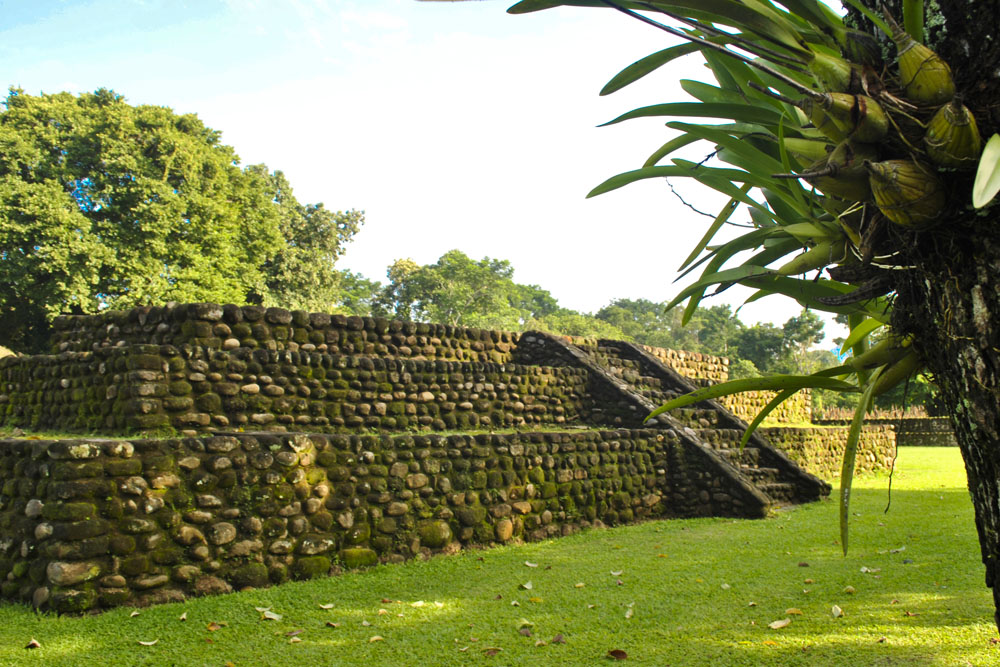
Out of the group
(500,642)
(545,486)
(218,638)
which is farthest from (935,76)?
(545,486)

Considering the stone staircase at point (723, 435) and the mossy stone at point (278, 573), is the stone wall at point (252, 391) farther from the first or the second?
the stone staircase at point (723, 435)

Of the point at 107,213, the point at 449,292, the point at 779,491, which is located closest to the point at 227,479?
the point at 779,491

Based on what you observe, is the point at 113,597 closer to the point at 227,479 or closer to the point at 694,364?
the point at 227,479

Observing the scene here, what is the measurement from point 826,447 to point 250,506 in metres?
9.34

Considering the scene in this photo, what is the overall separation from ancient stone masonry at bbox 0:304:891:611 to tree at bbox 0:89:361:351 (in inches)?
506

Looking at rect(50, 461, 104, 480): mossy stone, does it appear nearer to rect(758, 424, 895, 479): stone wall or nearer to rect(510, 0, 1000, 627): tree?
rect(510, 0, 1000, 627): tree

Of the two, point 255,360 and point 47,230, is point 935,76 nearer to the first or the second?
point 255,360

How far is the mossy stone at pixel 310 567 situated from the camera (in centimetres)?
483

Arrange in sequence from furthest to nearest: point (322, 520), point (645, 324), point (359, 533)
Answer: point (645, 324) < point (359, 533) < point (322, 520)

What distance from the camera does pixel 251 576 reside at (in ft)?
15.0

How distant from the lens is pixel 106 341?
727 cm

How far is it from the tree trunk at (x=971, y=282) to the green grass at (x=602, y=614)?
2130 mm

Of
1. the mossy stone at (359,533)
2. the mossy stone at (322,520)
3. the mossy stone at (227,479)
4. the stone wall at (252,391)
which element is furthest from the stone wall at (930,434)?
the mossy stone at (227,479)

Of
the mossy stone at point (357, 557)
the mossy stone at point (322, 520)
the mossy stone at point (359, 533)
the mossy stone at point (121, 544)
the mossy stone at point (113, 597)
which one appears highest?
the mossy stone at point (121, 544)
